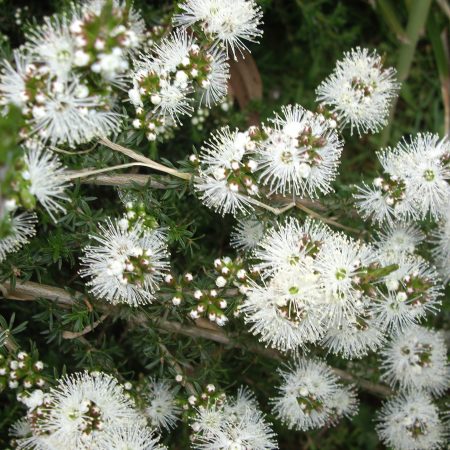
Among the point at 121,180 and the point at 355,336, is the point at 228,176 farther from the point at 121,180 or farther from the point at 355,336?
the point at 355,336

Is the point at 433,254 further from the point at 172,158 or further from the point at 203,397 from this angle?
the point at 172,158

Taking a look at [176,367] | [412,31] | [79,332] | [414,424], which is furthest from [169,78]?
[414,424]

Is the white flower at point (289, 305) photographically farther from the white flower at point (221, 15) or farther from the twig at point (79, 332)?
the white flower at point (221, 15)

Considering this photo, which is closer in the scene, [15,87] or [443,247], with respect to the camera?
[15,87]

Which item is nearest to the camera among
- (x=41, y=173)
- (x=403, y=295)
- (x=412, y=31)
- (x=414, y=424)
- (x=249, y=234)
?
(x=41, y=173)

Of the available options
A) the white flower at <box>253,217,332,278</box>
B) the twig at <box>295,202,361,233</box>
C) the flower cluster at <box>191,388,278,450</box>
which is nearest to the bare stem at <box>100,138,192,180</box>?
the white flower at <box>253,217,332,278</box>

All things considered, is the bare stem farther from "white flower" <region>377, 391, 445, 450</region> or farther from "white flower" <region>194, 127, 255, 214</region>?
"white flower" <region>377, 391, 445, 450</region>
